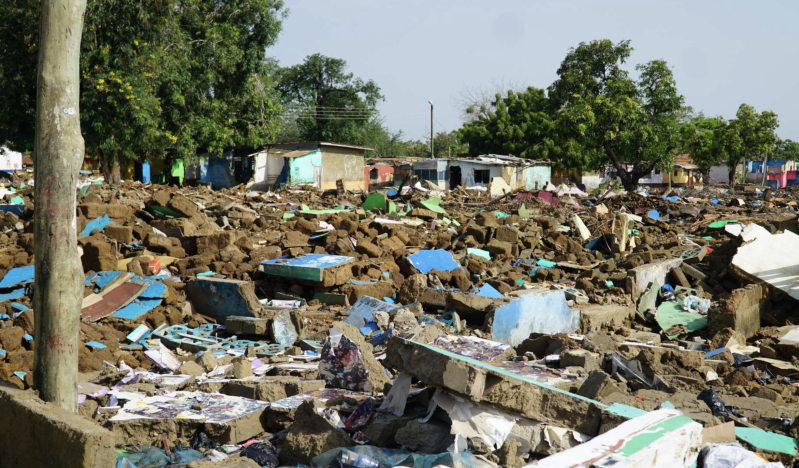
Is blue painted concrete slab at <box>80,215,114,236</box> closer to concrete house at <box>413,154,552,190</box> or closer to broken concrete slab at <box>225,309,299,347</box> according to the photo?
broken concrete slab at <box>225,309,299,347</box>

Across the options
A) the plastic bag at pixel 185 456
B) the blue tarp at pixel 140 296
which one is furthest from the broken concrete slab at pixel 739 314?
the blue tarp at pixel 140 296

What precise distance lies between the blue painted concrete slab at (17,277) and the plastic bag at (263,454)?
5.22 m

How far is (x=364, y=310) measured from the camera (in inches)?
296

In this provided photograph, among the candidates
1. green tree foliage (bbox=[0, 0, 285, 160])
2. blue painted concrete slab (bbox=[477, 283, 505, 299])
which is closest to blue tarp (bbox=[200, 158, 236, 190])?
green tree foliage (bbox=[0, 0, 285, 160])

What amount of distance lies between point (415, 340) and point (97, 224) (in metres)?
6.58

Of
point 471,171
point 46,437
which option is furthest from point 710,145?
point 46,437

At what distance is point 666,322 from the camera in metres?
8.41

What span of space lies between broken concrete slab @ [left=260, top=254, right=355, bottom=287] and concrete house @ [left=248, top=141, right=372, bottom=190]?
19.1 metres

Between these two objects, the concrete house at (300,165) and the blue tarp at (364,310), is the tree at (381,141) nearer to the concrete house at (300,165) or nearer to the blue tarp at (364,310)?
the concrete house at (300,165)

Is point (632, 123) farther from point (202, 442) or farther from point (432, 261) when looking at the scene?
point (202, 442)

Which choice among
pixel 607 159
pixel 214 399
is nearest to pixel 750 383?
pixel 214 399

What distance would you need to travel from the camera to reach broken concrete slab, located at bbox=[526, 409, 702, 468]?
2865 millimetres

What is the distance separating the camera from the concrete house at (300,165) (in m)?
28.7

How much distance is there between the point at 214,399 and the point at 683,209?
16863 mm
